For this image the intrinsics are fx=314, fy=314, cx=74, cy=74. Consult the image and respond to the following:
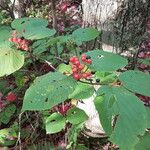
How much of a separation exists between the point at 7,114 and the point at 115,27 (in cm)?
127

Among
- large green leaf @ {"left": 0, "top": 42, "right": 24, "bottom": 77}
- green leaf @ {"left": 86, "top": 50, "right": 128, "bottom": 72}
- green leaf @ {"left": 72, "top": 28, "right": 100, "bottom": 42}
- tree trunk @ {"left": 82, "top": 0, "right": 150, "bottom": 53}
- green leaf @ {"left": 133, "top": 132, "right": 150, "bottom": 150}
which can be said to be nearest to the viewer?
green leaf @ {"left": 86, "top": 50, "right": 128, "bottom": 72}

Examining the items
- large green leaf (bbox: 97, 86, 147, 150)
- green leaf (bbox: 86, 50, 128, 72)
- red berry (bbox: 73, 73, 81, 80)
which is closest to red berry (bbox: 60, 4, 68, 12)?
green leaf (bbox: 86, 50, 128, 72)

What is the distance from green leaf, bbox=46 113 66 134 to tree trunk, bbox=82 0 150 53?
86cm

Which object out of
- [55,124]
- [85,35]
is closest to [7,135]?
[55,124]

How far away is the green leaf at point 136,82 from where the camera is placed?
136 centimetres

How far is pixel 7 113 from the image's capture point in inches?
115

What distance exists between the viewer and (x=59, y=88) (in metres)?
1.37

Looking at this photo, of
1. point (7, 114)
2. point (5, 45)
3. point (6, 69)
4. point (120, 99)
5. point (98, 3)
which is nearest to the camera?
point (120, 99)

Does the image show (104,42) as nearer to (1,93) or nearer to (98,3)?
(98,3)

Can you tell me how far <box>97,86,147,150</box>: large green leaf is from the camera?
125 centimetres

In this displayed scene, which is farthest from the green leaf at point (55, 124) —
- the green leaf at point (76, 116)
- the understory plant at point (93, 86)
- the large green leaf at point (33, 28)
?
the large green leaf at point (33, 28)

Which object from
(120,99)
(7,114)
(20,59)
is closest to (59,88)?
(120,99)

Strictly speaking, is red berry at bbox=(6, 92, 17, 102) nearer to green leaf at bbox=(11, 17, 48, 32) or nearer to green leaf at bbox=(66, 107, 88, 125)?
green leaf at bbox=(66, 107, 88, 125)

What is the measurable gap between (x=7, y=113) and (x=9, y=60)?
1.44m
